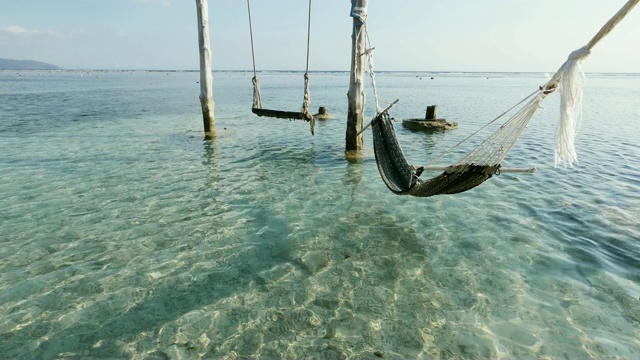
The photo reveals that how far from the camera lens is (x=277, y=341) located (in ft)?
11.1

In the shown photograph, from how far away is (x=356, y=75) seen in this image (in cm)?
932

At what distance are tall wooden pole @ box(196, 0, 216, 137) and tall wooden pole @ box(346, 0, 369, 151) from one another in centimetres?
513

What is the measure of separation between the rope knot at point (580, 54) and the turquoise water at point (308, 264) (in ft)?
8.41

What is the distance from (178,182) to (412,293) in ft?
19.1

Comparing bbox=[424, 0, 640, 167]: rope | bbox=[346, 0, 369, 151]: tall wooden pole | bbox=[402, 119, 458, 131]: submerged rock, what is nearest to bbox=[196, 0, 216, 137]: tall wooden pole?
bbox=[346, 0, 369, 151]: tall wooden pole

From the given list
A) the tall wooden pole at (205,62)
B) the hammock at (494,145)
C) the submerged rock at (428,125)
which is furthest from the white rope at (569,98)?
the submerged rock at (428,125)

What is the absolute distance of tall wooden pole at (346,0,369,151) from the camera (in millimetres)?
8625

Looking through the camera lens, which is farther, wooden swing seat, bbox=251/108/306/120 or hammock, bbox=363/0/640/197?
wooden swing seat, bbox=251/108/306/120

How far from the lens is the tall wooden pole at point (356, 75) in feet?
28.3

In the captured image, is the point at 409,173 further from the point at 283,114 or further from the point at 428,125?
the point at 428,125

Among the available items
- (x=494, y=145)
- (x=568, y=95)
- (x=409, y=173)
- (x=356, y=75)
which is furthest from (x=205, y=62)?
(x=568, y=95)

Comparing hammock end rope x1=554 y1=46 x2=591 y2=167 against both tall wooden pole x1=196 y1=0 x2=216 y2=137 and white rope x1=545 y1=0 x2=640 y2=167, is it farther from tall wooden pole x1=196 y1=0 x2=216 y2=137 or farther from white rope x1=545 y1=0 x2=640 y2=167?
tall wooden pole x1=196 y1=0 x2=216 y2=137

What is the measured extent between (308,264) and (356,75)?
242 inches

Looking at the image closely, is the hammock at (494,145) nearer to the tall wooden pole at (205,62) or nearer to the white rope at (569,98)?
the white rope at (569,98)
